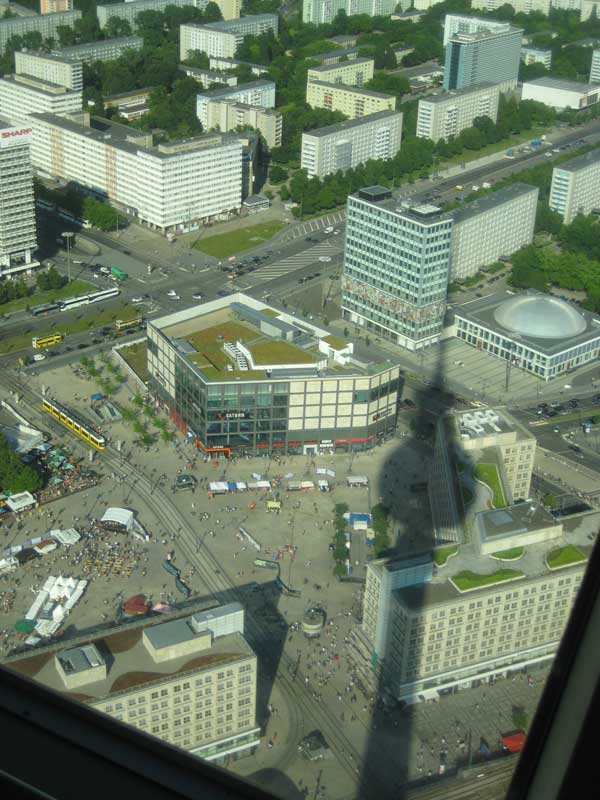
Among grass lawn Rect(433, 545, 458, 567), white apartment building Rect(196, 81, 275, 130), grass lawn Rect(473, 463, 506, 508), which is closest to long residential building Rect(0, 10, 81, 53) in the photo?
white apartment building Rect(196, 81, 275, 130)

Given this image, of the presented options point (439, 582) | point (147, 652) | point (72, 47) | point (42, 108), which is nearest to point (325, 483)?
point (439, 582)

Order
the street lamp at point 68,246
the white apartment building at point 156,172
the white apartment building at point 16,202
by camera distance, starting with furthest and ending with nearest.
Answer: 1. the white apartment building at point 156,172
2. the street lamp at point 68,246
3. the white apartment building at point 16,202

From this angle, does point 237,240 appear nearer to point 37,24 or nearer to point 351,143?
point 351,143

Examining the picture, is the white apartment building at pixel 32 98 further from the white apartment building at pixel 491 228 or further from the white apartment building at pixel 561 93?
the white apartment building at pixel 561 93

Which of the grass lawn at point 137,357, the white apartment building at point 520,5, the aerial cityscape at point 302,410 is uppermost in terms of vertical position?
the white apartment building at point 520,5

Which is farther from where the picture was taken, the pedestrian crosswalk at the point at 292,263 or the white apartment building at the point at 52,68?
the white apartment building at the point at 52,68

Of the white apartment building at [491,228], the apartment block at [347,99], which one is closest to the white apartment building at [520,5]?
the apartment block at [347,99]

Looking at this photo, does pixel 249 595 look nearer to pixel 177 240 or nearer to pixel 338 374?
pixel 338 374

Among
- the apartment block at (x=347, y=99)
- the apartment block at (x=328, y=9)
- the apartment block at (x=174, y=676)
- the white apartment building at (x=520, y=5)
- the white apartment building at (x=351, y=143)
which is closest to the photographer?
the apartment block at (x=174, y=676)
